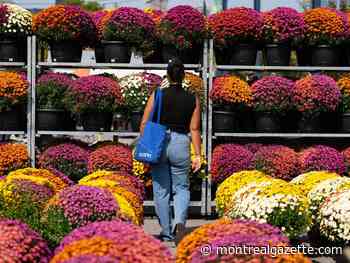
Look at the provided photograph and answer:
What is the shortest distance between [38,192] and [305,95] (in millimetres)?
4881

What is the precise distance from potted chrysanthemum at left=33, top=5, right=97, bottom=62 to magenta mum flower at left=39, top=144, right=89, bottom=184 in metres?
1.25

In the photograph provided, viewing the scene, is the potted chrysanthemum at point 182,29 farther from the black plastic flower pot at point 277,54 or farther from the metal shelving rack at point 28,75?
the metal shelving rack at point 28,75

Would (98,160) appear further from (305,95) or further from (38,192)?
(38,192)

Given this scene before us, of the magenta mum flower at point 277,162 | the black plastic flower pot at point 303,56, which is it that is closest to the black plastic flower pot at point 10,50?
the magenta mum flower at point 277,162

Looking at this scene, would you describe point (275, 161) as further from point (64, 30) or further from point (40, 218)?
point (40, 218)

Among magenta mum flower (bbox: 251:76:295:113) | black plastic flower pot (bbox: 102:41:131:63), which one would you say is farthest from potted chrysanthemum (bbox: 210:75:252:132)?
black plastic flower pot (bbox: 102:41:131:63)

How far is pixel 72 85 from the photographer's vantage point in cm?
948

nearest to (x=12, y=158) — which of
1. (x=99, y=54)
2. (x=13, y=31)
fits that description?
(x=13, y=31)

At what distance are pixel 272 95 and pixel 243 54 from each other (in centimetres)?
73

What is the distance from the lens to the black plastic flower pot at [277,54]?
32.5ft

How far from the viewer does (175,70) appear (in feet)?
23.8

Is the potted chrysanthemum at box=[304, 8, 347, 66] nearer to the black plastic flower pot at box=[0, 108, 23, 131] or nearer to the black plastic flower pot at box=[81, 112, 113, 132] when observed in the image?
the black plastic flower pot at box=[81, 112, 113, 132]

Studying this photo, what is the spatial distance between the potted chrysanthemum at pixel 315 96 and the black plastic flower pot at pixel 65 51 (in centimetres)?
307

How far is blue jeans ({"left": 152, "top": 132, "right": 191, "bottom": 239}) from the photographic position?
728cm
